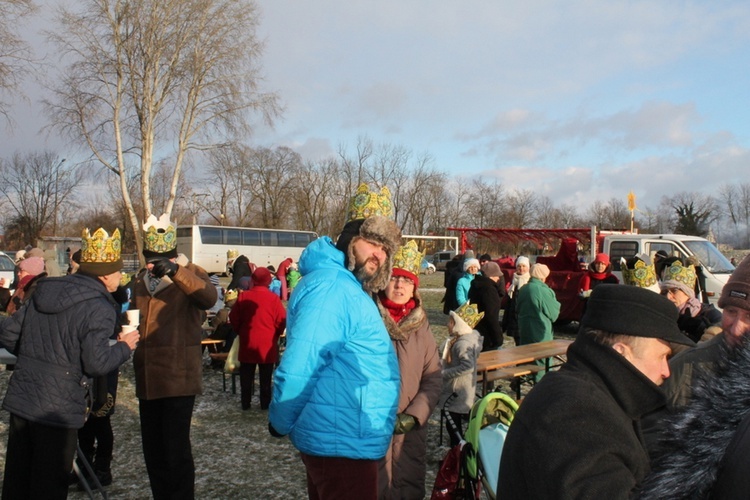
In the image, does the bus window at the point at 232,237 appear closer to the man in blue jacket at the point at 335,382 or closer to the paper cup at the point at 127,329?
the paper cup at the point at 127,329

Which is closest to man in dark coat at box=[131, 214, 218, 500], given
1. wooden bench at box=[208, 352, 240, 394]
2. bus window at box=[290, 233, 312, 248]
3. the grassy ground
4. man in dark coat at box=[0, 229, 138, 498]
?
man in dark coat at box=[0, 229, 138, 498]

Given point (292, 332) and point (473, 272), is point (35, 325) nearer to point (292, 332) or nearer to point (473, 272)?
point (292, 332)

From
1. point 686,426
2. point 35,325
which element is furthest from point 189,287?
point 686,426

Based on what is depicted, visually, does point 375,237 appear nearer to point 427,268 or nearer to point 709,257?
point 709,257

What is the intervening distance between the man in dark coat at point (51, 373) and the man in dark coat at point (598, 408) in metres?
2.60

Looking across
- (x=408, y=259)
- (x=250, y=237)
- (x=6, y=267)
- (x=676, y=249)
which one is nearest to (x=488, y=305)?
(x=408, y=259)

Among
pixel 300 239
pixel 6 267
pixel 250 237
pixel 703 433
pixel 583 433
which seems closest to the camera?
pixel 703 433

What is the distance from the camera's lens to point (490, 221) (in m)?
59.5

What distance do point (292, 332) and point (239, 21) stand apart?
25002 millimetres

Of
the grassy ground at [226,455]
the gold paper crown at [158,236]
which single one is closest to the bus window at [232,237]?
the grassy ground at [226,455]

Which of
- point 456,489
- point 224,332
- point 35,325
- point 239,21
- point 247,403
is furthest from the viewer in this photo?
point 239,21

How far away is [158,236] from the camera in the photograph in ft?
13.9

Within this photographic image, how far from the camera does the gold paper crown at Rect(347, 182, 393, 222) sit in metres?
3.32

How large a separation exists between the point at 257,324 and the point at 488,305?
3099 millimetres
